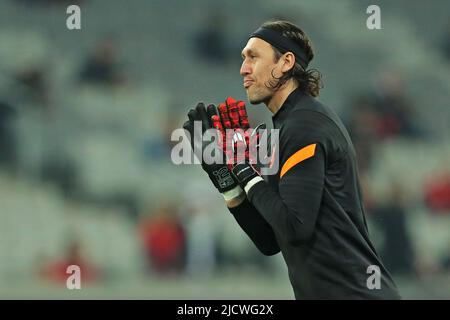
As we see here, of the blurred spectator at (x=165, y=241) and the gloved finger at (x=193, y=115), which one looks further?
the blurred spectator at (x=165, y=241)

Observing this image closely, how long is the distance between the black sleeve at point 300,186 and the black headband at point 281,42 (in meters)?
0.41

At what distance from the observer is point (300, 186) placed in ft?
9.76

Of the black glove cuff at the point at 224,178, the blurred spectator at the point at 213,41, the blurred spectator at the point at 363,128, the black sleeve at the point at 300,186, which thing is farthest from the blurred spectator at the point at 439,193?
the black sleeve at the point at 300,186

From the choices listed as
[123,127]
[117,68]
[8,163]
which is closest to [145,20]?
[117,68]

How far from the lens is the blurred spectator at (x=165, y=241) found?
7.66m

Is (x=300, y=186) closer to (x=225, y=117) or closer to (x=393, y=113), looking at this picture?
(x=225, y=117)

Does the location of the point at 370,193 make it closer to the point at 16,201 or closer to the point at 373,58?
the point at 373,58

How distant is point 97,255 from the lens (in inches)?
309

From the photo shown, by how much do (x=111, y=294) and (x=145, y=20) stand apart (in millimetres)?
3129

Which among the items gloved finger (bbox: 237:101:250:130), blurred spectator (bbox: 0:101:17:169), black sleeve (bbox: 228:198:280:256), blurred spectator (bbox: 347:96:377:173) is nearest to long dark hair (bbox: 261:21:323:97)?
gloved finger (bbox: 237:101:250:130)

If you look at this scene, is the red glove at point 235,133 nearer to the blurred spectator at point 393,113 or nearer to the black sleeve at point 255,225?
the black sleeve at point 255,225

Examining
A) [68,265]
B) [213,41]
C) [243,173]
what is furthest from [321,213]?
[213,41]

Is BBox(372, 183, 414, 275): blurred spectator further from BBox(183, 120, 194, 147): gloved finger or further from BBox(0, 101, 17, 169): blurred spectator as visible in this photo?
BBox(183, 120, 194, 147): gloved finger

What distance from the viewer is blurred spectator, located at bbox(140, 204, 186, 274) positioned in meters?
7.66
